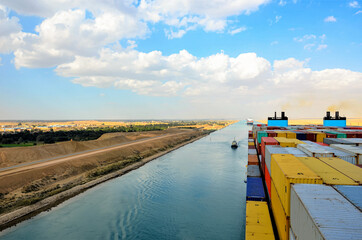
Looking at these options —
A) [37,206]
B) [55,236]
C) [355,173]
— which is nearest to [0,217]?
[37,206]

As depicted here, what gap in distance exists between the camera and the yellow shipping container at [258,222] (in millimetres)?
11382

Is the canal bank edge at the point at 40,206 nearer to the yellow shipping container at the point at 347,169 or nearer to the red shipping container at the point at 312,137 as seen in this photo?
the yellow shipping container at the point at 347,169

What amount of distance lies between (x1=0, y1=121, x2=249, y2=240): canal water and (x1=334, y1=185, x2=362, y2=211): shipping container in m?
10.6

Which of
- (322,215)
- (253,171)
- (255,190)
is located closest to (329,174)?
(322,215)

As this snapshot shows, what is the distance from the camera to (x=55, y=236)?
1599 centimetres

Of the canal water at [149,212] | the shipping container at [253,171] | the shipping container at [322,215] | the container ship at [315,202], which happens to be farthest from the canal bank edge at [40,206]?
the shipping container at [322,215]

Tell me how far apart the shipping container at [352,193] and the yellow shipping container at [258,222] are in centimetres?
516

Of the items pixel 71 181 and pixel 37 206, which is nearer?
pixel 37 206

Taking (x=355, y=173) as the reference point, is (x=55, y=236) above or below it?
below

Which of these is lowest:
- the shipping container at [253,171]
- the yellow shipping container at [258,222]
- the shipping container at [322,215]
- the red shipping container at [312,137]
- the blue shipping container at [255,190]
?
the yellow shipping container at [258,222]

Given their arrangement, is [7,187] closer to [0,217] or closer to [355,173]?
[0,217]

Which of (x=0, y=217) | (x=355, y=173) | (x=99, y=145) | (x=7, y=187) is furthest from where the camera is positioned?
(x=99, y=145)

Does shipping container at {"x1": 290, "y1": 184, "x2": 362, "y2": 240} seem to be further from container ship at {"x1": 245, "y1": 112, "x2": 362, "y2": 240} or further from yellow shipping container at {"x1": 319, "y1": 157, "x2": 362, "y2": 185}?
yellow shipping container at {"x1": 319, "y1": 157, "x2": 362, "y2": 185}

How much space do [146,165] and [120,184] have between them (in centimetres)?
1238
